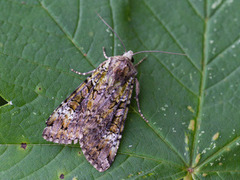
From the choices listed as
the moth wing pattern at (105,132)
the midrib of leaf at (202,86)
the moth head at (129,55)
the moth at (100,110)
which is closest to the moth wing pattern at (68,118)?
the moth at (100,110)

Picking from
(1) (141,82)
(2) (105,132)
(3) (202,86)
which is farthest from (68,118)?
(3) (202,86)

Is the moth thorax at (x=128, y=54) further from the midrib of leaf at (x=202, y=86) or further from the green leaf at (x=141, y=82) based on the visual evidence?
the midrib of leaf at (x=202, y=86)

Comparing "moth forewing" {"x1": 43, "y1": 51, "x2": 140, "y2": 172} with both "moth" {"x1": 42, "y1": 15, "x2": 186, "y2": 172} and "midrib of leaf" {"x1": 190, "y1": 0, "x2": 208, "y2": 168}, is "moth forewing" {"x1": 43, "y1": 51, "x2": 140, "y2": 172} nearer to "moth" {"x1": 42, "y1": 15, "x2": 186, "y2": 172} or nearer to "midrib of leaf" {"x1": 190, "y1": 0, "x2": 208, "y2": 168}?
"moth" {"x1": 42, "y1": 15, "x2": 186, "y2": 172}

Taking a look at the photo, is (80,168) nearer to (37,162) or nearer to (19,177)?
(37,162)

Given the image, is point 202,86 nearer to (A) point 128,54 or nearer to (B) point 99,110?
(A) point 128,54

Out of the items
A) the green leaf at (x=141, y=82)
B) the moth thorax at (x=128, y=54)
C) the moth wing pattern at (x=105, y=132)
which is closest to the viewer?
the green leaf at (x=141, y=82)

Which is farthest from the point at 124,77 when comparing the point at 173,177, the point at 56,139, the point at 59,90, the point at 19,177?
the point at 19,177
